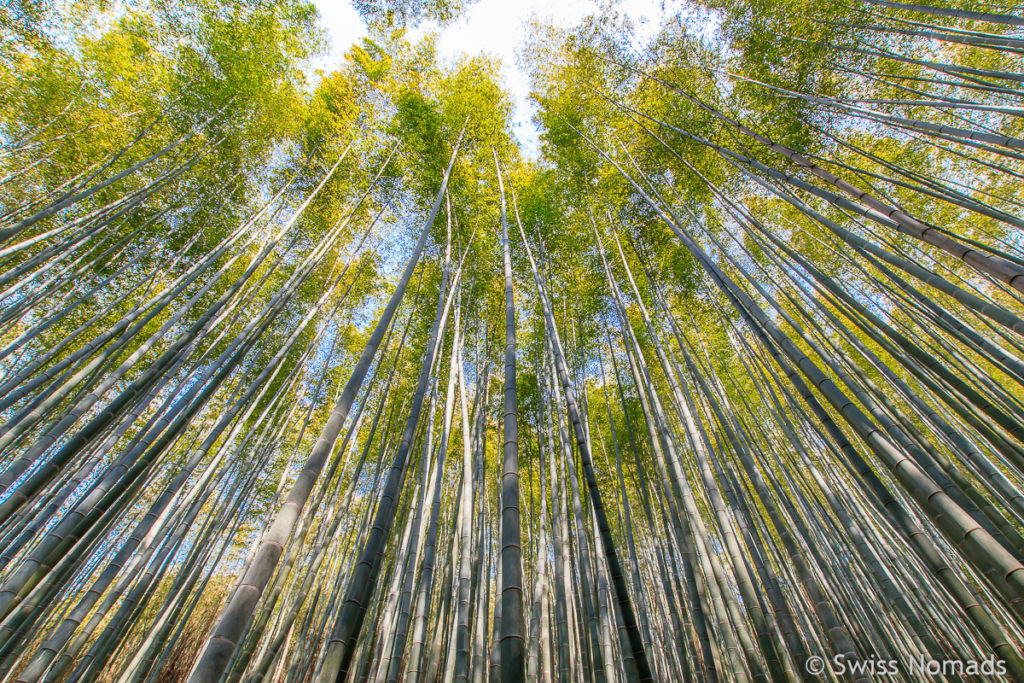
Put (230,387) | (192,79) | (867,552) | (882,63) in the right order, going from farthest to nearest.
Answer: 1. (230,387)
2. (192,79)
3. (882,63)
4. (867,552)

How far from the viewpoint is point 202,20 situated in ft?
16.3

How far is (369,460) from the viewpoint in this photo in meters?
6.14

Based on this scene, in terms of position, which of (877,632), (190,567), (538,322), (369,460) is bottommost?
(877,632)

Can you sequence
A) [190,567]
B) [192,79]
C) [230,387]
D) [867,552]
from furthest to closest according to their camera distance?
[230,387] < [192,79] < [190,567] < [867,552]

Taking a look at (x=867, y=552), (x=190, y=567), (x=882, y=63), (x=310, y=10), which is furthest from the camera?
(x=310, y=10)

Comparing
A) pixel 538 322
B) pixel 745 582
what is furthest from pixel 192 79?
pixel 745 582

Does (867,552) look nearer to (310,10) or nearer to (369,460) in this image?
(369,460)

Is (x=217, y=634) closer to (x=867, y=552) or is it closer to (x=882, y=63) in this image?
(x=867, y=552)

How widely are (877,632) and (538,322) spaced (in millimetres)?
4083

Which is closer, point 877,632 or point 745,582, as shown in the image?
point 745,582

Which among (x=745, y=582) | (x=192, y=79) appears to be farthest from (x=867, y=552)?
(x=192, y=79)

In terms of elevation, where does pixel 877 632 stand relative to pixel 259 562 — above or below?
above

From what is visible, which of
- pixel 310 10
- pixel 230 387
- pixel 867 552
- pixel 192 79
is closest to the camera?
pixel 867 552

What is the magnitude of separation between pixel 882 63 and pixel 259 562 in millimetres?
6284
